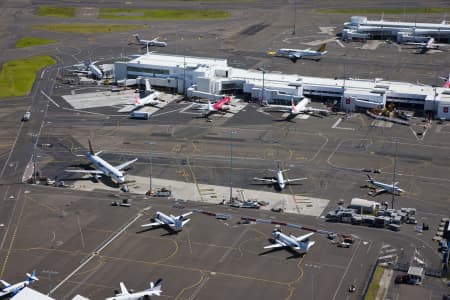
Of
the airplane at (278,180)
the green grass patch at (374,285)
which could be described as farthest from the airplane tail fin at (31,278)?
the airplane at (278,180)

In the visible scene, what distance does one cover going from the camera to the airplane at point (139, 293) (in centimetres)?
9088

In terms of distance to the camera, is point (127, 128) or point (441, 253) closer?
point (441, 253)

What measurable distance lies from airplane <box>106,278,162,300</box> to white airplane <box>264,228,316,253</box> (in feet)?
65.0

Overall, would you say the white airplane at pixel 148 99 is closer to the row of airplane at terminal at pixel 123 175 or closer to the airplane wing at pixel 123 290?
the row of airplane at terminal at pixel 123 175

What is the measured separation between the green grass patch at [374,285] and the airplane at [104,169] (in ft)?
166

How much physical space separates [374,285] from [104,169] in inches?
2274

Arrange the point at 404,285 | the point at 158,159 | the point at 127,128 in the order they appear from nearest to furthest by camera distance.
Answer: the point at 404,285 < the point at 158,159 < the point at 127,128

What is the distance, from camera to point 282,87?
180375 mm

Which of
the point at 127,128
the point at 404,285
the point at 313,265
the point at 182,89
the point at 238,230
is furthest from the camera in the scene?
the point at 182,89

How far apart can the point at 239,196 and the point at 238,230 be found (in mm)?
12794

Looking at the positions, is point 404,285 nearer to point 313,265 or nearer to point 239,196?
point 313,265

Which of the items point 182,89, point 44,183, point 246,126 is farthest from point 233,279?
point 182,89

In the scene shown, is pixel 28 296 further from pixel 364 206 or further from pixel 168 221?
pixel 364 206

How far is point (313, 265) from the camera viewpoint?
101 meters
